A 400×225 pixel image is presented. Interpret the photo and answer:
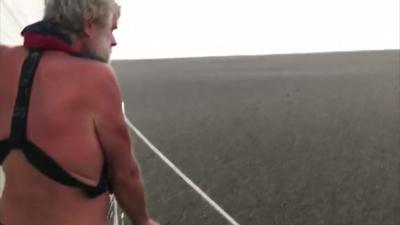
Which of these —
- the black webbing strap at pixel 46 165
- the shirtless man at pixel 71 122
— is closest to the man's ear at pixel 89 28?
the shirtless man at pixel 71 122

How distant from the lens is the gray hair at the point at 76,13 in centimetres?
109

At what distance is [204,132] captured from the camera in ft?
20.0

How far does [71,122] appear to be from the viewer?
1099 mm

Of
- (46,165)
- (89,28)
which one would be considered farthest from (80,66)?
(46,165)

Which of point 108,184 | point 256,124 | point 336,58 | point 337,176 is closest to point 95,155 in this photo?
point 108,184

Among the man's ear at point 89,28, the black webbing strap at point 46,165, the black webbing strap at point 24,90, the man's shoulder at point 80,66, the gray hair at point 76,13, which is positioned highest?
the gray hair at point 76,13

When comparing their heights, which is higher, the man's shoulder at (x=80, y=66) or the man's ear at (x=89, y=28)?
the man's ear at (x=89, y=28)

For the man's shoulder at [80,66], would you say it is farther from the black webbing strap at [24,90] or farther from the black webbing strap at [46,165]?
the black webbing strap at [46,165]

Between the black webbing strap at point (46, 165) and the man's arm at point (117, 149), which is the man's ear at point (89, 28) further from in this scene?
the black webbing strap at point (46, 165)

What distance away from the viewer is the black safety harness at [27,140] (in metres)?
1.10

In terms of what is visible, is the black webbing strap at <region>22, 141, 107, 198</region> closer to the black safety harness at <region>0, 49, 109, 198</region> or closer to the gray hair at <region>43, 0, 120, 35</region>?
the black safety harness at <region>0, 49, 109, 198</region>

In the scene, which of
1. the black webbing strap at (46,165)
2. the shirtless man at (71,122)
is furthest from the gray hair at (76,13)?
the black webbing strap at (46,165)

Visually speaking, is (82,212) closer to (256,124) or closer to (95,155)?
(95,155)

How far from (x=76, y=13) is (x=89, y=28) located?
3 centimetres
